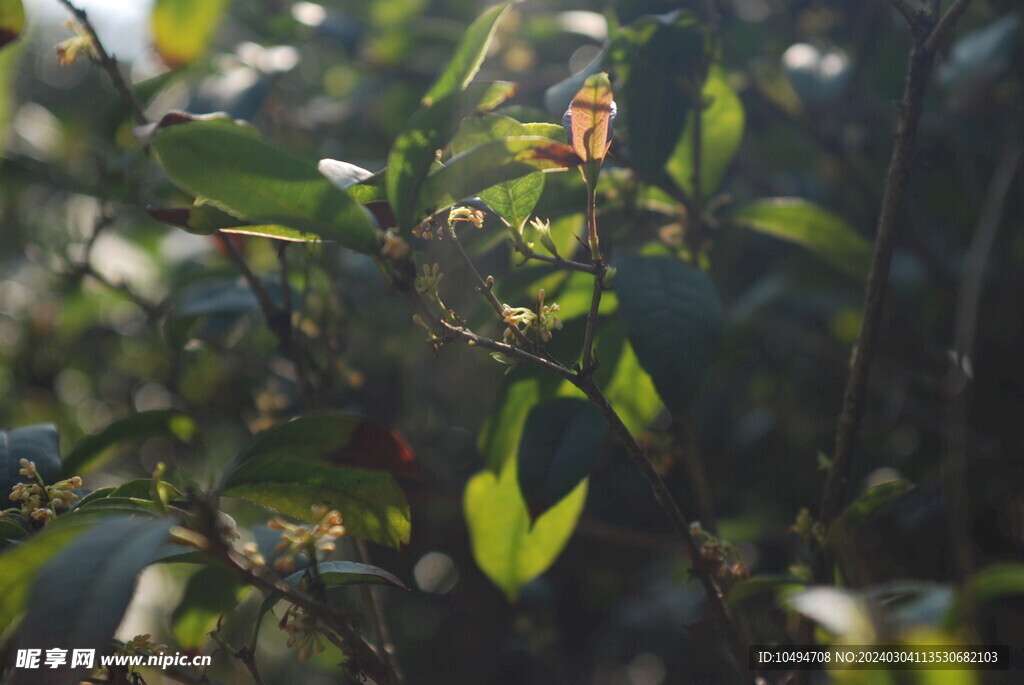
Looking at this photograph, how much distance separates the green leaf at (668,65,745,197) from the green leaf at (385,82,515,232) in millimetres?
478

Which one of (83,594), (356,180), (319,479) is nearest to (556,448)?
(319,479)

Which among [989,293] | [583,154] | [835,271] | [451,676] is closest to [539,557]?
[583,154]

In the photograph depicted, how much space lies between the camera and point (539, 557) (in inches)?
34.9

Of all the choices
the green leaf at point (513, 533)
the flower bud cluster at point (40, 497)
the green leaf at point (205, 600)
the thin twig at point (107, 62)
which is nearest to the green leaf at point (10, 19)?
the thin twig at point (107, 62)

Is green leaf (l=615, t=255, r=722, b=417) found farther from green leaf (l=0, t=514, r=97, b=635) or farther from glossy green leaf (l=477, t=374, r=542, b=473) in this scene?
green leaf (l=0, t=514, r=97, b=635)

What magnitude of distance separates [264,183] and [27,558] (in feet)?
1.01

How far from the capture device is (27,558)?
1.78 ft

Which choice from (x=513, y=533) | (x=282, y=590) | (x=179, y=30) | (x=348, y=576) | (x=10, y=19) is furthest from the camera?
(x=179, y=30)

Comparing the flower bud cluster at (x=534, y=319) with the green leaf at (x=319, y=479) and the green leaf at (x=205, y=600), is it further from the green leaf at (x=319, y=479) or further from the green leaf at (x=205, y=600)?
the green leaf at (x=205, y=600)

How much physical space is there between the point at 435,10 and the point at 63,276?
99cm

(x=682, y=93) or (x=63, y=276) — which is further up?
(x=682, y=93)

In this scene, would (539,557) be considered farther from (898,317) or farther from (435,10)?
(435,10)

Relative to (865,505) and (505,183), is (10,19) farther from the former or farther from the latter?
(865,505)

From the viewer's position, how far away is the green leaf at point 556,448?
75 cm
